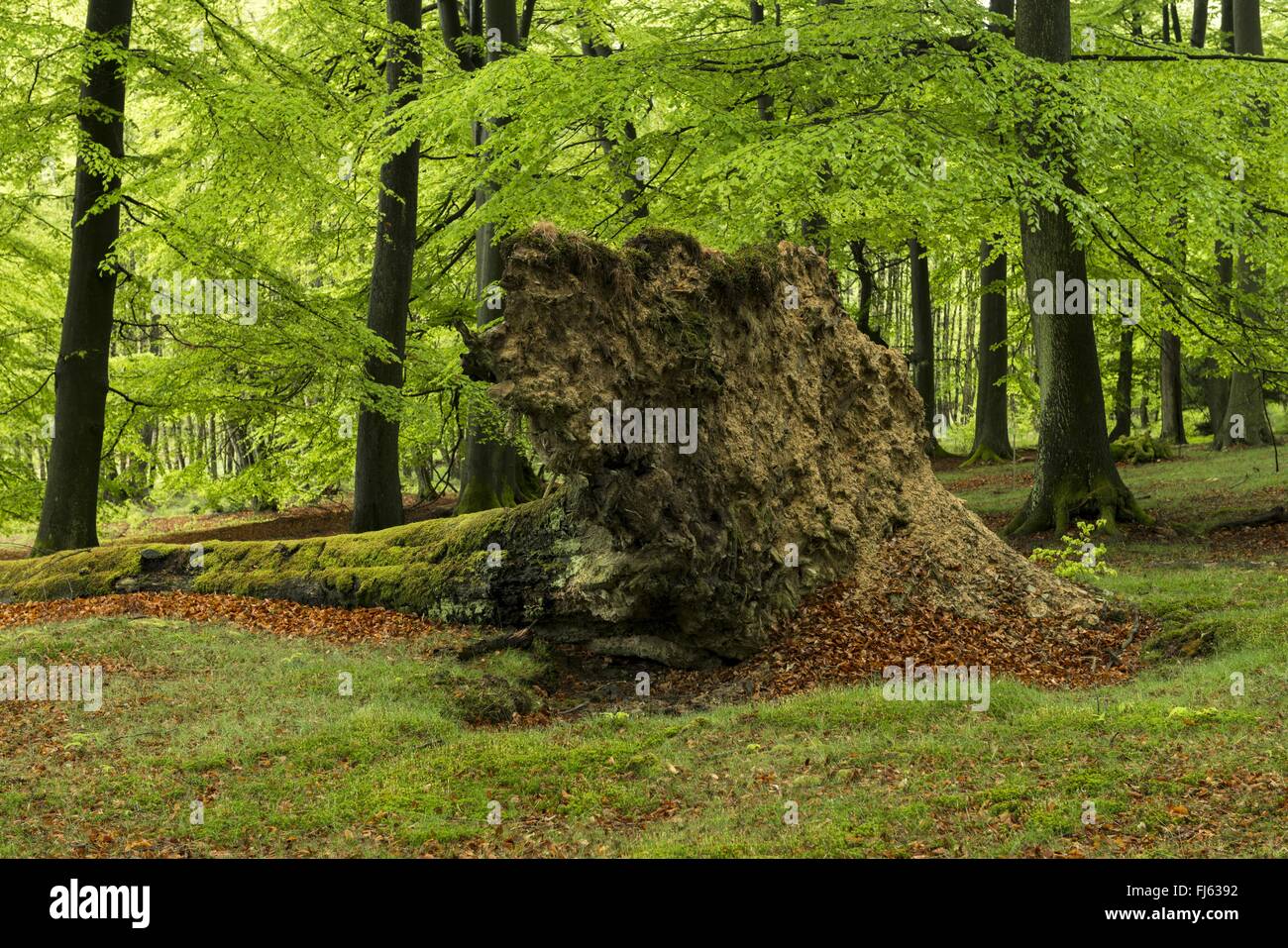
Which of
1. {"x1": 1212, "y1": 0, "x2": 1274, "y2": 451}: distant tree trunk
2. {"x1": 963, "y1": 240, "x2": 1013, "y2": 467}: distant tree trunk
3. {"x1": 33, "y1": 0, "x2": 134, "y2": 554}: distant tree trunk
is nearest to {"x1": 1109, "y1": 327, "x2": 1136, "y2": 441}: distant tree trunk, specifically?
{"x1": 1212, "y1": 0, "x2": 1274, "y2": 451}: distant tree trunk

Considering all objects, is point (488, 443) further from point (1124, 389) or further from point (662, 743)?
point (1124, 389)

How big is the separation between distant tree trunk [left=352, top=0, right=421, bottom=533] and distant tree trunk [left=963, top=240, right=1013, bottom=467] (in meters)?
14.5

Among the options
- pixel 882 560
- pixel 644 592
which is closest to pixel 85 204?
pixel 644 592

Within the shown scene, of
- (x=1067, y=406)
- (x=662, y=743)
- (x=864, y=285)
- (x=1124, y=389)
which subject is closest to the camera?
(x=662, y=743)

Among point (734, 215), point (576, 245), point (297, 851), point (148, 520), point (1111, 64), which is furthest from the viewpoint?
point (148, 520)

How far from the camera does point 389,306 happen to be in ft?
52.6

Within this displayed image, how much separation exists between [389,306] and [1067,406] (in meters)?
10.6

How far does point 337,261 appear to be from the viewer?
19719mm

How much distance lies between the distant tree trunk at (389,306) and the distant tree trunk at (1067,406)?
9.56 meters

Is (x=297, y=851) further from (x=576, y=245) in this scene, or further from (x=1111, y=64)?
(x=1111, y=64)

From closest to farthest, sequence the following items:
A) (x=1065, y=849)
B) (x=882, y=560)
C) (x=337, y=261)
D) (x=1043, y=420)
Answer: (x=1065, y=849) → (x=882, y=560) → (x=1043, y=420) → (x=337, y=261)

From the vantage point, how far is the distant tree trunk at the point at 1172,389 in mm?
25703

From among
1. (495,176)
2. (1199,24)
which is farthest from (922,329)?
(495,176)

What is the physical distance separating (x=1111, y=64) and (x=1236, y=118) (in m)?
2.37
